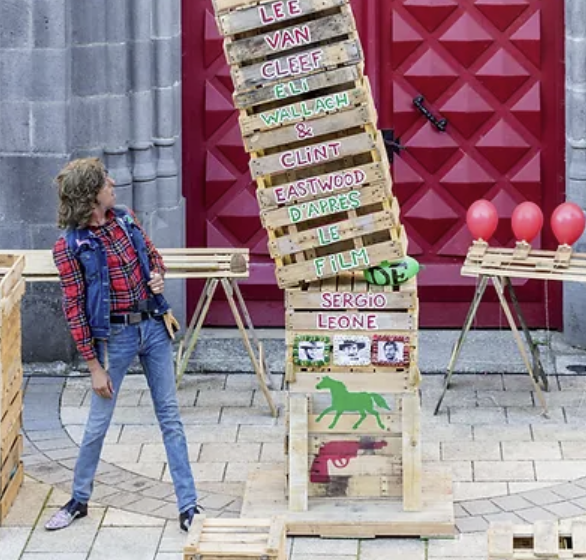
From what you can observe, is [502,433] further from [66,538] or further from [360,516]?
[66,538]

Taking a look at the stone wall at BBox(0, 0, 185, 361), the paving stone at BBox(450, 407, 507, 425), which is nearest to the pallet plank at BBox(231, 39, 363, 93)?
the paving stone at BBox(450, 407, 507, 425)

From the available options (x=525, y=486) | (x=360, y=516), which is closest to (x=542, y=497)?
(x=525, y=486)

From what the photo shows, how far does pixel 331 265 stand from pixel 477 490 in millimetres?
1515

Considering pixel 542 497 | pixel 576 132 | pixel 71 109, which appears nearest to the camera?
pixel 542 497

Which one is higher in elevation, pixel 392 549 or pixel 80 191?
pixel 80 191

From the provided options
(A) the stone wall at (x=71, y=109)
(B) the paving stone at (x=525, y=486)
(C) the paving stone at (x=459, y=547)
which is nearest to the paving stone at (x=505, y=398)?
(B) the paving stone at (x=525, y=486)

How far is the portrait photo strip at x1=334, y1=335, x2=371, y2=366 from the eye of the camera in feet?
31.2

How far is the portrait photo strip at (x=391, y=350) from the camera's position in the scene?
31.2ft

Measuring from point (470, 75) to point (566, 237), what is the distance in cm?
171

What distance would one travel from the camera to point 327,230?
374 inches

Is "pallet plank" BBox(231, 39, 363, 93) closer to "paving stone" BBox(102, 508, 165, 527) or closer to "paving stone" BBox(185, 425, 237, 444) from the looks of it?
"paving stone" BBox(102, 508, 165, 527)

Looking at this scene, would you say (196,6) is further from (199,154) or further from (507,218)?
(507,218)

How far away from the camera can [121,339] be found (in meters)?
9.39

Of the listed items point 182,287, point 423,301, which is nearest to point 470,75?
point 423,301
